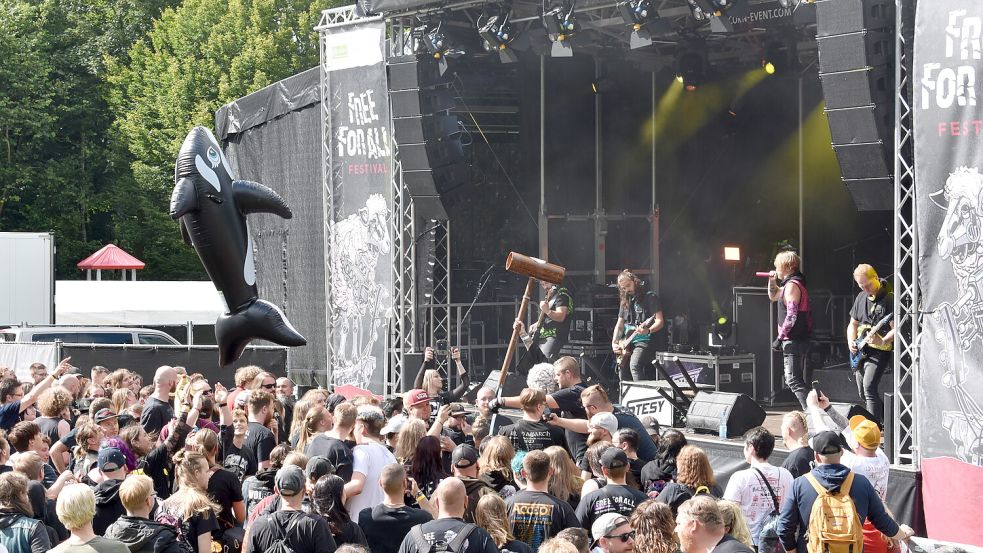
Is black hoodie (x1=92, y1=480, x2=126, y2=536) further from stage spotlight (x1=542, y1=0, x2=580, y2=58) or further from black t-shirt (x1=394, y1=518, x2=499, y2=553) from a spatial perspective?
stage spotlight (x1=542, y1=0, x2=580, y2=58)

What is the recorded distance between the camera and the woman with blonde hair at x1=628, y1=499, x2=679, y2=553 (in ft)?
16.3

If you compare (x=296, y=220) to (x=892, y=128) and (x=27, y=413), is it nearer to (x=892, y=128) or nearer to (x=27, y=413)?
(x=27, y=413)

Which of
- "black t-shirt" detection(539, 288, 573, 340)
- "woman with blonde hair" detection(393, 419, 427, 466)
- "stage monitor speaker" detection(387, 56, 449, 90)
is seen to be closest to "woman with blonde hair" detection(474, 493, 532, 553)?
"woman with blonde hair" detection(393, 419, 427, 466)

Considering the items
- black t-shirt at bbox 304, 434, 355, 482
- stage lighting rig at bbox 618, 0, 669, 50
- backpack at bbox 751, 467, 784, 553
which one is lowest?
backpack at bbox 751, 467, 784, 553

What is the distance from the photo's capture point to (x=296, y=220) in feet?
54.7

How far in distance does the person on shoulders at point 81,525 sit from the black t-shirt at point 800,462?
3678 millimetres

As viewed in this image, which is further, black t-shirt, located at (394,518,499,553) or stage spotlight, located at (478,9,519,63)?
stage spotlight, located at (478,9,519,63)

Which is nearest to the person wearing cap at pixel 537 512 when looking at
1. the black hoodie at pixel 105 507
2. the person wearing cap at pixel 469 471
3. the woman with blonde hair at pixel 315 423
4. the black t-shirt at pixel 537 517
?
the black t-shirt at pixel 537 517

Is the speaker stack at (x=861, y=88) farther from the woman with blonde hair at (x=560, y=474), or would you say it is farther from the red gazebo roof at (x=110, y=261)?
the red gazebo roof at (x=110, y=261)

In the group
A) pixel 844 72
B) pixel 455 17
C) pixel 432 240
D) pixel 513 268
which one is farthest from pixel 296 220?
pixel 844 72

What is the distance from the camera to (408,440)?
679 cm

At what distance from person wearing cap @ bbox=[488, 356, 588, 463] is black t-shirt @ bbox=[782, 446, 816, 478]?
131 cm

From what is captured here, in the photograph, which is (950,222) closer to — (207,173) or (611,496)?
(611,496)

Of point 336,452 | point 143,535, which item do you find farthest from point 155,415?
point 143,535
